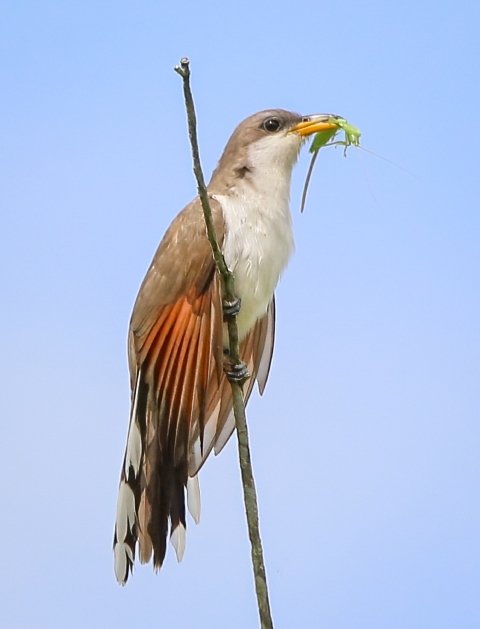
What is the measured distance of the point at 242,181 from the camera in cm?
488

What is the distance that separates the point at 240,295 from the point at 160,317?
1.29 ft

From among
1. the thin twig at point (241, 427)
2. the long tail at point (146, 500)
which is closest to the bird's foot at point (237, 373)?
the thin twig at point (241, 427)

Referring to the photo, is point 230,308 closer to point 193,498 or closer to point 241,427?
point 241,427

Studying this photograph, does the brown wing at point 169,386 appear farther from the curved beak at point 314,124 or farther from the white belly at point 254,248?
the curved beak at point 314,124

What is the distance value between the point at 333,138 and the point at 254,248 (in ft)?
2.74

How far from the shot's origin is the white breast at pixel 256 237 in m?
4.53

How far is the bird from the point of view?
13.9 ft

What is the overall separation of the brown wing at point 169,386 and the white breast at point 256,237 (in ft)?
0.33

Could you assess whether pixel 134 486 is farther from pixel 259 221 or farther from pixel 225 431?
pixel 259 221

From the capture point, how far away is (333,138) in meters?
4.97

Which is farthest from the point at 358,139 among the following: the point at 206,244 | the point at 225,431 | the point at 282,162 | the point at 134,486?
the point at 134,486

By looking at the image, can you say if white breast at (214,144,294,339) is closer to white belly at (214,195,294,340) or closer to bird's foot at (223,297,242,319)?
white belly at (214,195,294,340)

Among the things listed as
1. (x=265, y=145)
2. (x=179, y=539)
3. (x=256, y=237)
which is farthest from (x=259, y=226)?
(x=179, y=539)

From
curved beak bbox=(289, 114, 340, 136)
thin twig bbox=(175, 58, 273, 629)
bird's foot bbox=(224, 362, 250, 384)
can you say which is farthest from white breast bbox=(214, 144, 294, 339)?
thin twig bbox=(175, 58, 273, 629)
